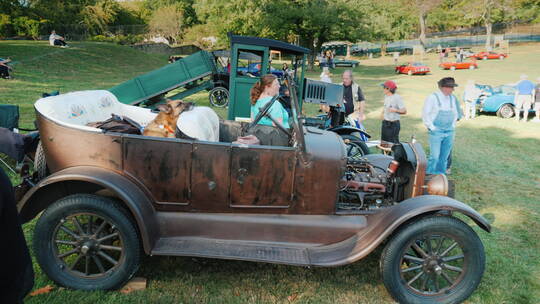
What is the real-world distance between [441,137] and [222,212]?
14.8 feet

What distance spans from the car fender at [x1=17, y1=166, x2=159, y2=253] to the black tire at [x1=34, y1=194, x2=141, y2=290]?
108 mm

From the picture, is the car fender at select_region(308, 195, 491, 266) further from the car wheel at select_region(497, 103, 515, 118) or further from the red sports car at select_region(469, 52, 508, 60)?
the red sports car at select_region(469, 52, 508, 60)

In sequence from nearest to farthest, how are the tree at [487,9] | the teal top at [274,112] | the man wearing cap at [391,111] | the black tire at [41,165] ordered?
the black tire at [41,165] < the teal top at [274,112] < the man wearing cap at [391,111] < the tree at [487,9]

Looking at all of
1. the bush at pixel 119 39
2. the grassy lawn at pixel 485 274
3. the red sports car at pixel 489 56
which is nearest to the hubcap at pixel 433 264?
the grassy lawn at pixel 485 274

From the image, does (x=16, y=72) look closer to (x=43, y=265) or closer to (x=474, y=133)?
(x=43, y=265)

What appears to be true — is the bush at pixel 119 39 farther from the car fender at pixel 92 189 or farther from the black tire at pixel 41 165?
the car fender at pixel 92 189

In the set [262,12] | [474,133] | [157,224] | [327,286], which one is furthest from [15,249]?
[262,12]

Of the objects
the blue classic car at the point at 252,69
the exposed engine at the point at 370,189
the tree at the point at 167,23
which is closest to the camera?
the exposed engine at the point at 370,189

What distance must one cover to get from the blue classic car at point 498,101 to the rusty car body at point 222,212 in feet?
38.1

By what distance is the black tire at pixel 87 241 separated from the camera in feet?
9.69

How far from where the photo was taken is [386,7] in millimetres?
51000

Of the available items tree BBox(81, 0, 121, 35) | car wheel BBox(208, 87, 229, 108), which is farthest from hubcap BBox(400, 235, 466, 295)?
tree BBox(81, 0, 121, 35)

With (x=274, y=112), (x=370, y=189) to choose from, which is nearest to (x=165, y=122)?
(x=274, y=112)

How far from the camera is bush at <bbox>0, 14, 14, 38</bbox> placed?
29875 millimetres
